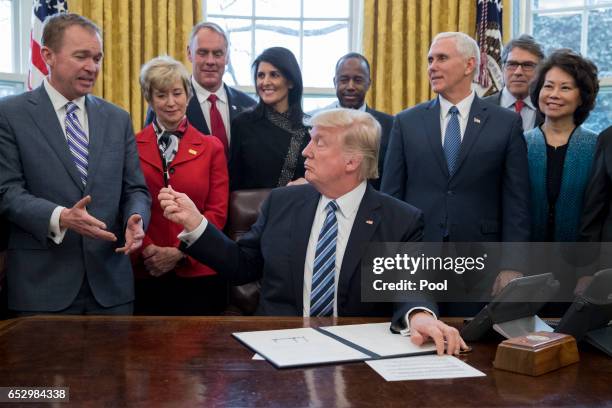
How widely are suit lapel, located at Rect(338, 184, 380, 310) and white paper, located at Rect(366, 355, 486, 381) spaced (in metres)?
0.61

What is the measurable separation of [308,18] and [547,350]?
4.90 metres

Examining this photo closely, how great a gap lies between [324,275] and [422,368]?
0.75 metres

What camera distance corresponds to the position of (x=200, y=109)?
12.5 feet

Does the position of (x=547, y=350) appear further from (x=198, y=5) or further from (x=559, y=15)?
(x=559, y=15)

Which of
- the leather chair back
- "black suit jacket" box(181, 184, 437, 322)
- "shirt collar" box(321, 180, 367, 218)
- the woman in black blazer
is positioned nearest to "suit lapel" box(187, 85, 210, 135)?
the woman in black blazer

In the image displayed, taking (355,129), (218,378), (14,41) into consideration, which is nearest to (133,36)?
(14,41)

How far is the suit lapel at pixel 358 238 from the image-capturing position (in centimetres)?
237

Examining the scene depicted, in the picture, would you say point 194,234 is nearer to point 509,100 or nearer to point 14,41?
point 509,100

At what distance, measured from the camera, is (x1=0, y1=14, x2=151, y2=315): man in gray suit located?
8.46 ft

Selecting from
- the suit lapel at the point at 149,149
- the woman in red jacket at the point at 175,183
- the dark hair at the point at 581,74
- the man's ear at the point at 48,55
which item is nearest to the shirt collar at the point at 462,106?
the dark hair at the point at 581,74

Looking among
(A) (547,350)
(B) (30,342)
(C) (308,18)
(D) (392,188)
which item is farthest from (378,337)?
(C) (308,18)

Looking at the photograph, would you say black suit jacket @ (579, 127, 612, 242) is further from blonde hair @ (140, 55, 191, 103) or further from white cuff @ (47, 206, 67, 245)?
white cuff @ (47, 206, 67, 245)

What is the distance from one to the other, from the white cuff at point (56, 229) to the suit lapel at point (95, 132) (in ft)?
0.71

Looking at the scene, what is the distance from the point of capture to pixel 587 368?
1.72 meters
